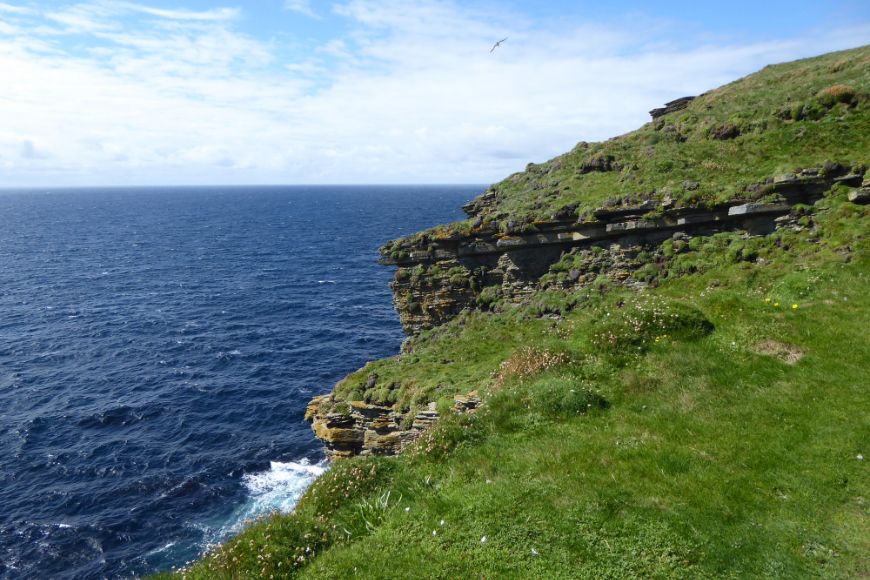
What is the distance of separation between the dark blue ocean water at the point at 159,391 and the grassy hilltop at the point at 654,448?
1550 centimetres

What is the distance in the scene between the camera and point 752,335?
1692cm

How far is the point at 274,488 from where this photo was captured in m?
33.3

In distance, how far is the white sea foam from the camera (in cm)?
3053

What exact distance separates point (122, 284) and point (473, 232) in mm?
70343

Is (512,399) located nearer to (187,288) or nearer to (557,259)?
(557,259)

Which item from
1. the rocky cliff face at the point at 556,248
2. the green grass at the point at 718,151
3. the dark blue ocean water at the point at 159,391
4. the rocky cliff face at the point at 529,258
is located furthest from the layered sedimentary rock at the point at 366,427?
the green grass at the point at 718,151

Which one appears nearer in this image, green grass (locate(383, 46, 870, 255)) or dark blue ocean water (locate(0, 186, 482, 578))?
green grass (locate(383, 46, 870, 255))

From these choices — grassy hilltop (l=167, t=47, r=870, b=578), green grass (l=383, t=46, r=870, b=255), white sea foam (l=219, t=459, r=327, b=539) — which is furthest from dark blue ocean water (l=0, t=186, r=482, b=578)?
green grass (l=383, t=46, r=870, b=255)

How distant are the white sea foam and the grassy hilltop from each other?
1010cm

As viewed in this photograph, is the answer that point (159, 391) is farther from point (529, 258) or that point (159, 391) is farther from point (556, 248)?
point (556, 248)

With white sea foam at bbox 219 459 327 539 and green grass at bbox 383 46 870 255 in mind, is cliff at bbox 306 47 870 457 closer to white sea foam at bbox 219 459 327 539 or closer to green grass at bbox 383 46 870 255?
green grass at bbox 383 46 870 255

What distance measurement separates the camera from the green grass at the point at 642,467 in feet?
33.1

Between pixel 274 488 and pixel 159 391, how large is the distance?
1994 cm

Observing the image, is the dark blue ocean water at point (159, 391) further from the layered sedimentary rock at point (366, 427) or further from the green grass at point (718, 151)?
the green grass at point (718, 151)
